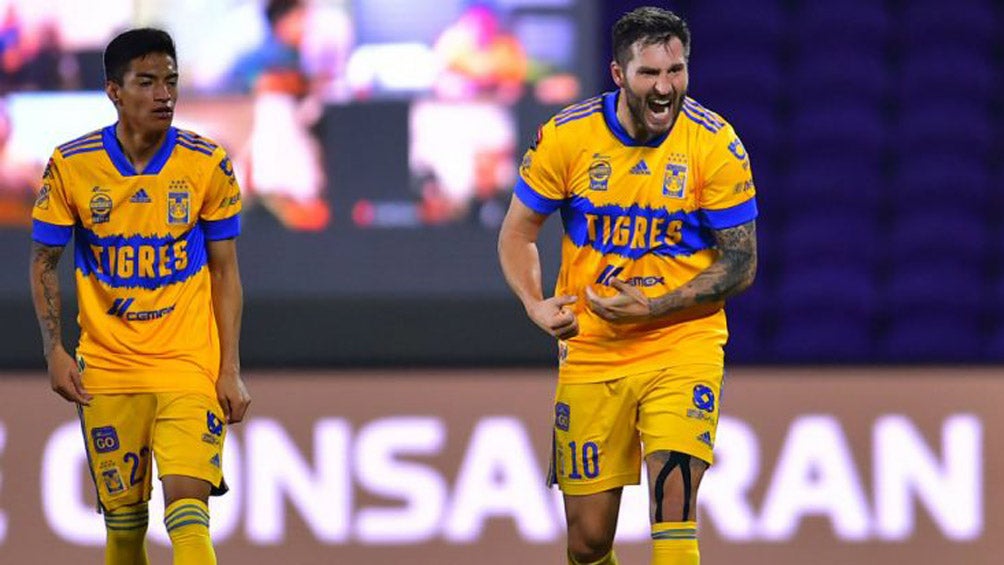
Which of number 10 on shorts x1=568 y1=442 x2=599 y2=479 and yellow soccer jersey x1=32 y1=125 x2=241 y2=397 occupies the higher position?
yellow soccer jersey x1=32 y1=125 x2=241 y2=397

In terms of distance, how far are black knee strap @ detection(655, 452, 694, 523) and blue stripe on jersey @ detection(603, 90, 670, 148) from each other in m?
0.74

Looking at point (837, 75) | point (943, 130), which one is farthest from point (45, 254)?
point (943, 130)

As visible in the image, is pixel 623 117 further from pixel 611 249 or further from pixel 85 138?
pixel 85 138

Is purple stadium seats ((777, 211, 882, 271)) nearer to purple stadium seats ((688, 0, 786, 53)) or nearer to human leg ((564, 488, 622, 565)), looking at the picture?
purple stadium seats ((688, 0, 786, 53))

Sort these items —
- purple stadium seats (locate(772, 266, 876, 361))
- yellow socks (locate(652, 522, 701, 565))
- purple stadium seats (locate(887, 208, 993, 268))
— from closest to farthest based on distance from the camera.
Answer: yellow socks (locate(652, 522, 701, 565)) → purple stadium seats (locate(772, 266, 876, 361)) → purple stadium seats (locate(887, 208, 993, 268))

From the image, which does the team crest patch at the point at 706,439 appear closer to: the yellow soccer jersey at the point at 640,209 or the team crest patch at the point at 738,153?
the yellow soccer jersey at the point at 640,209

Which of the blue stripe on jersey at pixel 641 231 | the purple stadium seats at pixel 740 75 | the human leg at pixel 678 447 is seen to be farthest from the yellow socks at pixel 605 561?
the purple stadium seats at pixel 740 75

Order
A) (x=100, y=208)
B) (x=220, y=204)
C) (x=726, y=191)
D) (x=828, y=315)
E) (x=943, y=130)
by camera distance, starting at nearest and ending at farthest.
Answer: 1. (x=726, y=191)
2. (x=100, y=208)
3. (x=220, y=204)
4. (x=828, y=315)
5. (x=943, y=130)

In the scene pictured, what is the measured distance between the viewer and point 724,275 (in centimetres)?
477

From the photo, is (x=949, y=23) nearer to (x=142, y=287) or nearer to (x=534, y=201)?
(x=534, y=201)

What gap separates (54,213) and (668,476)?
1606 millimetres

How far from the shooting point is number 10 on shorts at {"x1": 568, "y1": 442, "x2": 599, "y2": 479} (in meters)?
4.95

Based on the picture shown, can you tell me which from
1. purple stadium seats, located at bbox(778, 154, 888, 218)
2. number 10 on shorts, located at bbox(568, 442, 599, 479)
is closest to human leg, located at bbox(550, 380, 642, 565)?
number 10 on shorts, located at bbox(568, 442, 599, 479)

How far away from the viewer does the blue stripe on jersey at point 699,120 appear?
4.88 m
